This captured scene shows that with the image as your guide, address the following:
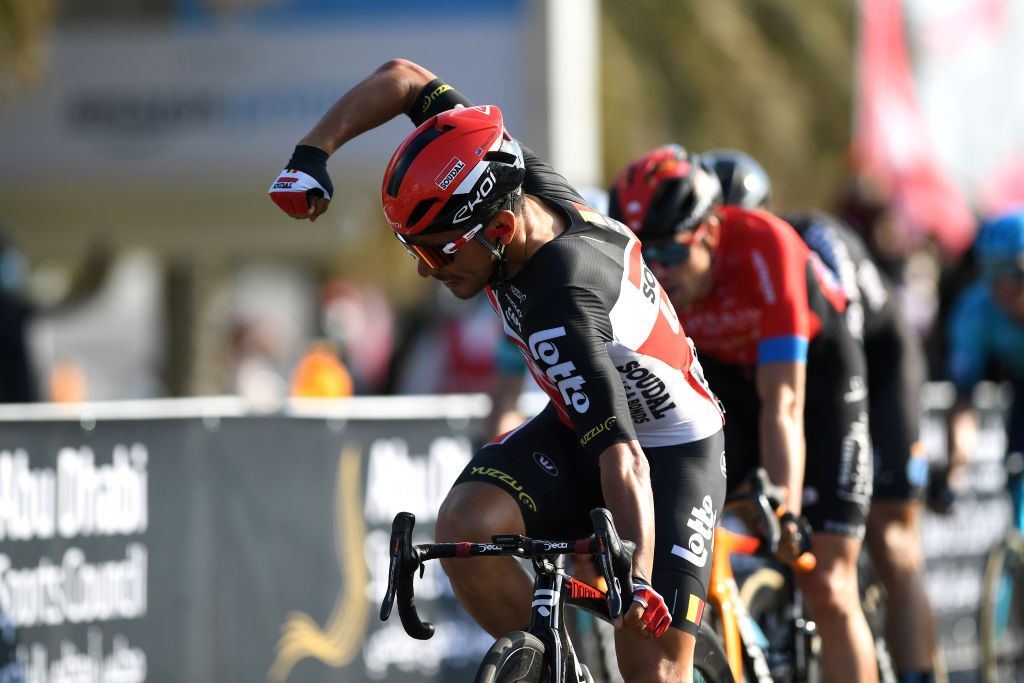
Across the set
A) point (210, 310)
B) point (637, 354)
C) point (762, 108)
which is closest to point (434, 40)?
point (210, 310)

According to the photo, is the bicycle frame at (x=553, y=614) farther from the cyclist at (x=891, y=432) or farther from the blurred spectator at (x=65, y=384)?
the blurred spectator at (x=65, y=384)

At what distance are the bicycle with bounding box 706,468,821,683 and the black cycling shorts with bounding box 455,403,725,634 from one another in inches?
13.1

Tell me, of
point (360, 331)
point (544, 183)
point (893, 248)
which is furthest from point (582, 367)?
point (360, 331)

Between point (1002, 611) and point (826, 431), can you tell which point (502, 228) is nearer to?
point (826, 431)

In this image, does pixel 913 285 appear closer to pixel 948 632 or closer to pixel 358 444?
pixel 948 632

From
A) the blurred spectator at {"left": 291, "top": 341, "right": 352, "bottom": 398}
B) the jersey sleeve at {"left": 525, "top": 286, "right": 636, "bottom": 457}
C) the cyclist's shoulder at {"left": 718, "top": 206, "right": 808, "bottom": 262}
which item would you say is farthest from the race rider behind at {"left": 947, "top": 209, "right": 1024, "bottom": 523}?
the blurred spectator at {"left": 291, "top": 341, "right": 352, "bottom": 398}

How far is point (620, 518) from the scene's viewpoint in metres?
4.17

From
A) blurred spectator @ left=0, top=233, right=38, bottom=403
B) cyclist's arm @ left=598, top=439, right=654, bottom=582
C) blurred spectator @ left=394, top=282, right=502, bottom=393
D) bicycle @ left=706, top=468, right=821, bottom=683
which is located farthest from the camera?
blurred spectator @ left=394, top=282, right=502, bottom=393

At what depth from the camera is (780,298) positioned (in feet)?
19.0

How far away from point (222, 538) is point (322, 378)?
4453 millimetres

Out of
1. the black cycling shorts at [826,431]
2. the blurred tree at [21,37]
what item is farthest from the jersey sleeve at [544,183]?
the blurred tree at [21,37]

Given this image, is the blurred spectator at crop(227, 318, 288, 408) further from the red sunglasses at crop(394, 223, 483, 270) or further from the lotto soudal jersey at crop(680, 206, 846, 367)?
the red sunglasses at crop(394, 223, 483, 270)

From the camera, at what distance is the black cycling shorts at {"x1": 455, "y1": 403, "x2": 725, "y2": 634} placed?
15.3 feet

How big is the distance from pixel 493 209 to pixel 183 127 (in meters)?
9.17
